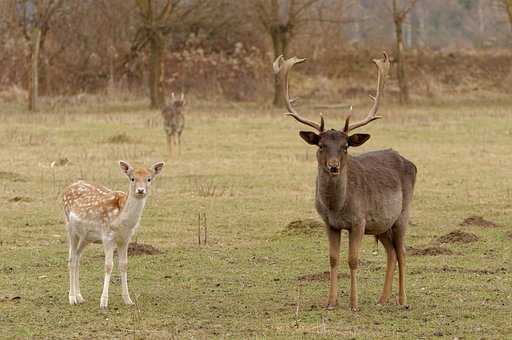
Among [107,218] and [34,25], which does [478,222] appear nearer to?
[107,218]

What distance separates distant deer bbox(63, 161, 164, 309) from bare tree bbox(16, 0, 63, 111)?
85.7 ft

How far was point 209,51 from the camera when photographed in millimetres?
45812

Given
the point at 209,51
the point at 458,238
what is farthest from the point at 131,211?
the point at 209,51

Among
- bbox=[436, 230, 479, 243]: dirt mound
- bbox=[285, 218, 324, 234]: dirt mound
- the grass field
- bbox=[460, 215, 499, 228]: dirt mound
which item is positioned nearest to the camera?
the grass field

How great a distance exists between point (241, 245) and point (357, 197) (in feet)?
12.8

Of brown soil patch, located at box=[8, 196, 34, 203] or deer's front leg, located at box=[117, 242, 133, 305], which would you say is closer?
deer's front leg, located at box=[117, 242, 133, 305]

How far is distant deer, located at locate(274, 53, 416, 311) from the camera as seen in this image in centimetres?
928

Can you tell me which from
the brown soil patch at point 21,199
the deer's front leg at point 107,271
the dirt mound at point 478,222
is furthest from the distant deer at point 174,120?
the deer's front leg at point 107,271

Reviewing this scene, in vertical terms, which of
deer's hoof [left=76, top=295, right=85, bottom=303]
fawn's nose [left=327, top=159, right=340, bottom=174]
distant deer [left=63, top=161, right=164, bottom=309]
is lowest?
deer's hoof [left=76, top=295, right=85, bottom=303]

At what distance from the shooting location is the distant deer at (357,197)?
928 cm

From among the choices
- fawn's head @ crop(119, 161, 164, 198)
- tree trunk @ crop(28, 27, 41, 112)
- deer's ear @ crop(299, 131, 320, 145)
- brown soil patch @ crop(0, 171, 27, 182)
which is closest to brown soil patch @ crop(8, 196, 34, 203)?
brown soil patch @ crop(0, 171, 27, 182)

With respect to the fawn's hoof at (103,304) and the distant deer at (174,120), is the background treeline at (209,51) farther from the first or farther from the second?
the fawn's hoof at (103,304)

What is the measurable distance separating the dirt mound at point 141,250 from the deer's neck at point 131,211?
291 cm

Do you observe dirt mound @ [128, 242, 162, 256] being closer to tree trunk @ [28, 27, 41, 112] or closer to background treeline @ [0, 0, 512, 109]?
tree trunk @ [28, 27, 41, 112]
